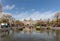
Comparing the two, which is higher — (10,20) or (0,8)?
(0,8)

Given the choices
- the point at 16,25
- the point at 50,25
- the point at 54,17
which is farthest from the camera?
the point at 16,25

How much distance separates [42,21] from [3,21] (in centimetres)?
1338

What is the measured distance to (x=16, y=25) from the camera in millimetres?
37562

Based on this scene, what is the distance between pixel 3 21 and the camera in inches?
1191

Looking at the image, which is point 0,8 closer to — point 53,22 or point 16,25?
point 16,25

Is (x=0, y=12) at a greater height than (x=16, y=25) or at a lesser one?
greater

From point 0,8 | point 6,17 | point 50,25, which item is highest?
point 0,8

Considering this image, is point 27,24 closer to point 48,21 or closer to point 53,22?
point 48,21

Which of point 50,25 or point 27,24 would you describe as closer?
point 50,25

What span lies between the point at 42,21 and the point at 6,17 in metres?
11.5

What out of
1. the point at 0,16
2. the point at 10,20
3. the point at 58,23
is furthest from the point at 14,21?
the point at 58,23

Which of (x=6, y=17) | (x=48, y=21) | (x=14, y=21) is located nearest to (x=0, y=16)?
(x=6, y=17)

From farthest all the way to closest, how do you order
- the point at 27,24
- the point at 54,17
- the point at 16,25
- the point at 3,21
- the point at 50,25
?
the point at 27,24, the point at 16,25, the point at 50,25, the point at 54,17, the point at 3,21

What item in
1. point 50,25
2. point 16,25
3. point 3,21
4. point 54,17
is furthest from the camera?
point 16,25
